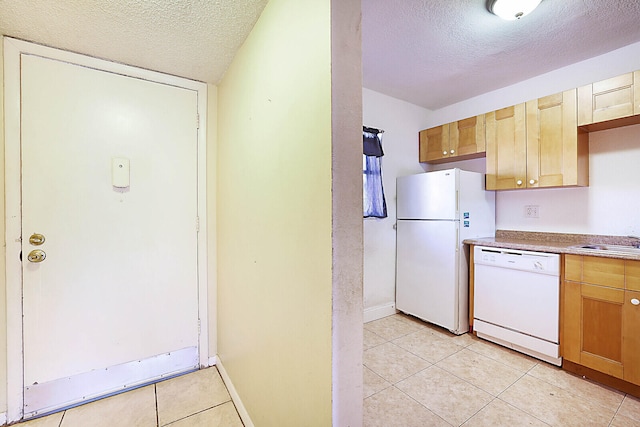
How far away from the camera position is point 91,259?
171cm

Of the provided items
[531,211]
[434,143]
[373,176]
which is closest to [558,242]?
[531,211]

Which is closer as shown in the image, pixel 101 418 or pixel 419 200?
pixel 101 418

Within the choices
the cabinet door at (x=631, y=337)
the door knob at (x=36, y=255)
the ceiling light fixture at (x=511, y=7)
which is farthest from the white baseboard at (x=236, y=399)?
the ceiling light fixture at (x=511, y=7)

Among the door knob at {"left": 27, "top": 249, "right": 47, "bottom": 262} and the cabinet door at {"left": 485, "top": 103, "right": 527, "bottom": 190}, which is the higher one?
the cabinet door at {"left": 485, "top": 103, "right": 527, "bottom": 190}

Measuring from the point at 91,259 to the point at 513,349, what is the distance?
329cm

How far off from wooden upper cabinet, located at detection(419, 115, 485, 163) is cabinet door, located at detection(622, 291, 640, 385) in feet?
5.28

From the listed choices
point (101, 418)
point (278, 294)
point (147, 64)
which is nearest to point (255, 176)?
point (278, 294)

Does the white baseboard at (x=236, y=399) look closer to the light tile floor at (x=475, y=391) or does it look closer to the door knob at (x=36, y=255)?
the light tile floor at (x=475, y=391)

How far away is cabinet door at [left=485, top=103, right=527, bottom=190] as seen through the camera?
241 centimetres

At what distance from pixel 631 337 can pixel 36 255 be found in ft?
12.1

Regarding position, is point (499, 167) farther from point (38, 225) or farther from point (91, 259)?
point (38, 225)

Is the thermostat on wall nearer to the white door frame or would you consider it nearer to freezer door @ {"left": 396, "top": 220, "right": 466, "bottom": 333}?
the white door frame

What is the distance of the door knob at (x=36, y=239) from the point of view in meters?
1.56

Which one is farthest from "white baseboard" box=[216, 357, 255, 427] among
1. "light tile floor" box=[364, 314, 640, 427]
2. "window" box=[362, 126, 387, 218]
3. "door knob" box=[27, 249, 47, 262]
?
"window" box=[362, 126, 387, 218]
